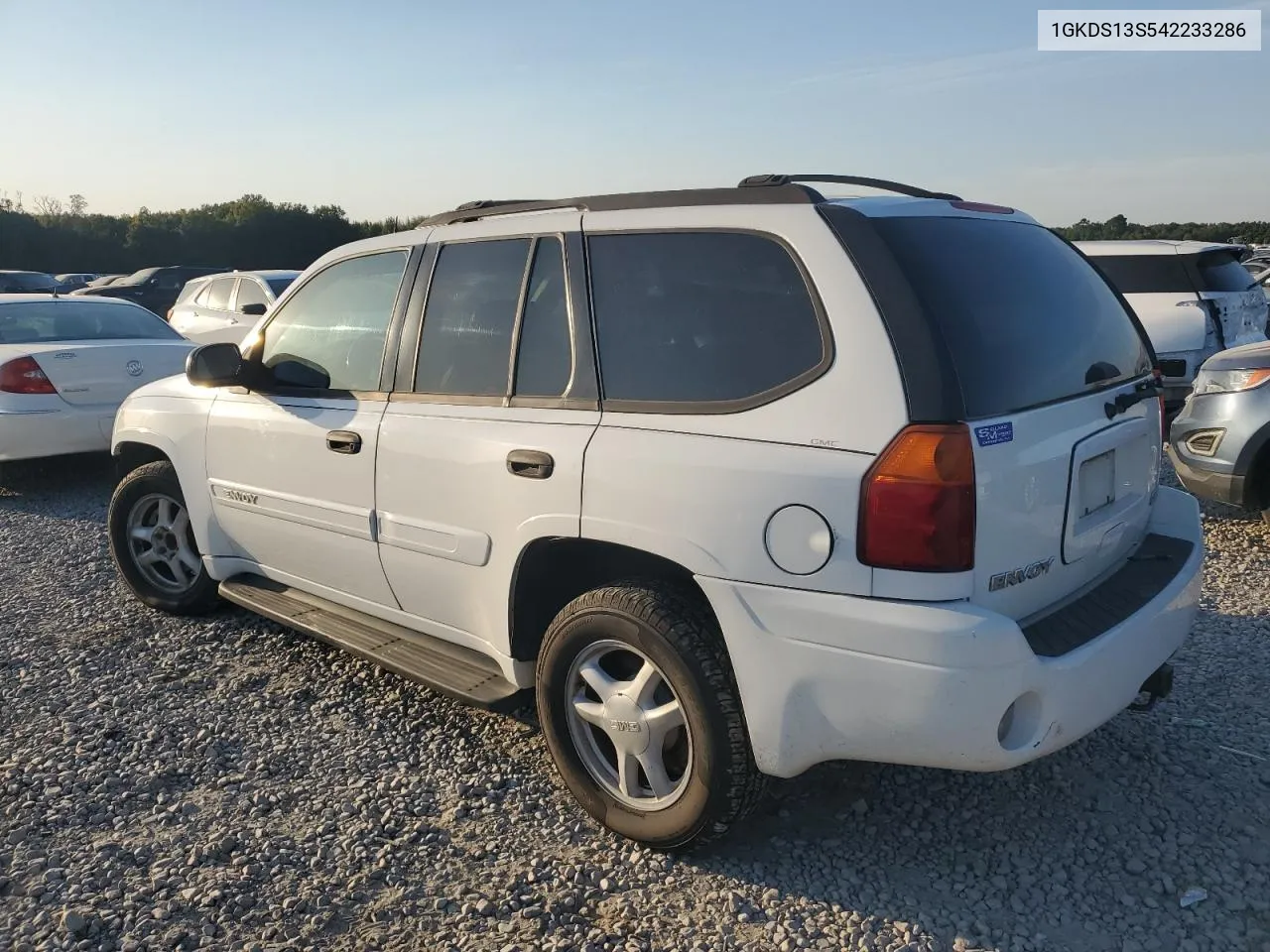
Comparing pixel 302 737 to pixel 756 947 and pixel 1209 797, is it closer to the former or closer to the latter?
pixel 756 947

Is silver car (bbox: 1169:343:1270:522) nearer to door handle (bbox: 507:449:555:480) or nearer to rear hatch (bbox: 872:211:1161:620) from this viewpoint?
rear hatch (bbox: 872:211:1161:620)

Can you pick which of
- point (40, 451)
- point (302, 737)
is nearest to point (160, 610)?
point (302, 737)

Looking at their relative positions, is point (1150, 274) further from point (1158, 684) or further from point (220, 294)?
point (220, 294)

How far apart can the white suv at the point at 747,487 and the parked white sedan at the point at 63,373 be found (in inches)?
188

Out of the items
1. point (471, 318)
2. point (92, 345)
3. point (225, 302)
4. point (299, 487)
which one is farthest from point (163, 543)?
point (225, 302)

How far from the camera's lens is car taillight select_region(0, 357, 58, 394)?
7.51 metres

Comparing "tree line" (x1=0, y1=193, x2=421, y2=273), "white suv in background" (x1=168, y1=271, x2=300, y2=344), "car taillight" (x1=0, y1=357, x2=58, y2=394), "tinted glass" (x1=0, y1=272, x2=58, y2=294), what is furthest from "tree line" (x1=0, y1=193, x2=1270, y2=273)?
"car taillight" (x1=0, y1=357, x2=58, y2=394)

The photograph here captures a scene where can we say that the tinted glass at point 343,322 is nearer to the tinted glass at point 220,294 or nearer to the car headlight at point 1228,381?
the car headlight at point 1228,381

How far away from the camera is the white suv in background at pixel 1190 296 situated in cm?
884

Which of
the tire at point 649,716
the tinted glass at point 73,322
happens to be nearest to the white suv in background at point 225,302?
the tinted glass at point 73,322

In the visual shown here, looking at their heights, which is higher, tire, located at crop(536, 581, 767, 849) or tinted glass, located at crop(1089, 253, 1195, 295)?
tinted glass, located at crop(1089, 253, 1195, 295)

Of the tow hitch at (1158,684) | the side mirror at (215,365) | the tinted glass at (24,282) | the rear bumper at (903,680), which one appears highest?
the tinted glass at (24,282)

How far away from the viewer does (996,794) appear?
127 inches

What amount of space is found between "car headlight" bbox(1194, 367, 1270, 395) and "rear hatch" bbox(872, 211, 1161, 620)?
2.87 m
